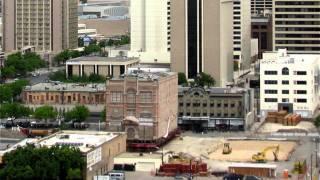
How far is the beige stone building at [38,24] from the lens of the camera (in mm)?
69812

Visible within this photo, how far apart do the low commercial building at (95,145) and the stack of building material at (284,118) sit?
10886 millimetres

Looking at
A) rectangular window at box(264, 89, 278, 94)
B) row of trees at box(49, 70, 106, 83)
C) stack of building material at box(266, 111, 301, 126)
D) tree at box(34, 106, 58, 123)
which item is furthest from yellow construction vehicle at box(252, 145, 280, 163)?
row of trees at box(49, 70, 106, 83)

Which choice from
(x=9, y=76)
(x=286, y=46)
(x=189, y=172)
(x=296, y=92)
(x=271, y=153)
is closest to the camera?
(x=189, y=172)

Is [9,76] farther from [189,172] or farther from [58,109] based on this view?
[189,172]

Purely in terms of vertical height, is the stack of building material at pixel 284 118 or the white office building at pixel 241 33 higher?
the white office building at pixel 241 33

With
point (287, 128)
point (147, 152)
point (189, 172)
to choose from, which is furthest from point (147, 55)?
point (189, 172)

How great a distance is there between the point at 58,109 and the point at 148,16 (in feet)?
52.3

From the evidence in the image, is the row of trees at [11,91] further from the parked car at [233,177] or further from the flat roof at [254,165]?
the parked car at [233,177]

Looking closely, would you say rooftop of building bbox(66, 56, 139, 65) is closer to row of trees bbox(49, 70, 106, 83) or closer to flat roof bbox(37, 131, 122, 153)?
row of trees bbox(49, 70, 106, 83)

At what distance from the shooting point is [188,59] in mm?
53688

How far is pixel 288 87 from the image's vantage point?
4625cm

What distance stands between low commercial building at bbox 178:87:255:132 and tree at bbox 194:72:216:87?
7.43 m

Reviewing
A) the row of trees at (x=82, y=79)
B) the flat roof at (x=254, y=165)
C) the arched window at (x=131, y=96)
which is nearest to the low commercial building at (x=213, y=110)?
the arched window at (x=131, y=96)

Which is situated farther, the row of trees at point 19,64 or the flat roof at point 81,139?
the row of trees at point 19,64
